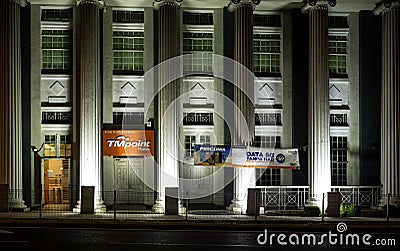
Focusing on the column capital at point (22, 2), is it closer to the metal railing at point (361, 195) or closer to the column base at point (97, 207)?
the column base at point (97, 207)

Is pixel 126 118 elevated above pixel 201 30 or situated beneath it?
situated beneath

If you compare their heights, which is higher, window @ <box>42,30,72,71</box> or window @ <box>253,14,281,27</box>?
window @ <box>253,14,281,27</box>

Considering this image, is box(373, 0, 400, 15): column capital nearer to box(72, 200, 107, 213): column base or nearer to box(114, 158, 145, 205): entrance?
box(114, 158, 145, 205): entrance

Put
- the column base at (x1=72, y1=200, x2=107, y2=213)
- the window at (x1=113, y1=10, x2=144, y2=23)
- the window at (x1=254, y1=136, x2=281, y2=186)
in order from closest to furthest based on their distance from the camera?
the column base at (x1=72, y1=200, x2=107, y2=213) < the window at (x1=113, y1=10, x2=144, y2=23) < the window at (x1=254, y1=136, x2=281, y2=186)

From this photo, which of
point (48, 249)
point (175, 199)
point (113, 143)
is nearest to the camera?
point (48, 249)

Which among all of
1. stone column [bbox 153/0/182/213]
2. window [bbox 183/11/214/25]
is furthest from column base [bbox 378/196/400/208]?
window [bbox 183/11/214/25]

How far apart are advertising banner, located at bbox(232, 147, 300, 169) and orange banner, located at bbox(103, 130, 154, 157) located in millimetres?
4769

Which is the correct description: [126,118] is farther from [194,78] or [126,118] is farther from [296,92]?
[296,92]

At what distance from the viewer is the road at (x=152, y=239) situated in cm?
1848

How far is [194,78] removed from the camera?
33.7 m

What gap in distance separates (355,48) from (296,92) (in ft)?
12.9

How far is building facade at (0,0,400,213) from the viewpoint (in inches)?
1219

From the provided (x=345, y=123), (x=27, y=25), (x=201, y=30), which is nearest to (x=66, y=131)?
(x=27, y=25)

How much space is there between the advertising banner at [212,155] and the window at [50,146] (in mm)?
7467
